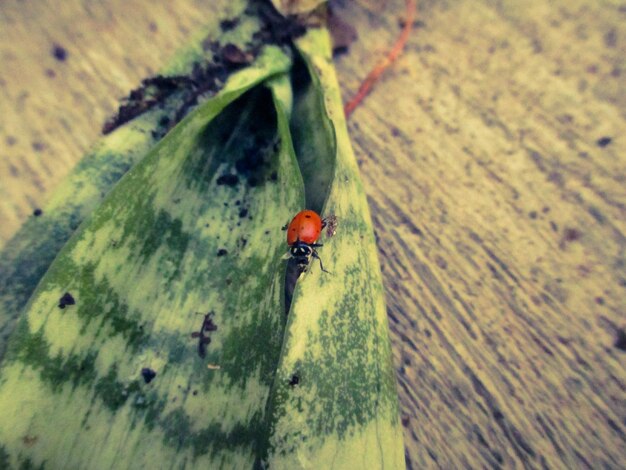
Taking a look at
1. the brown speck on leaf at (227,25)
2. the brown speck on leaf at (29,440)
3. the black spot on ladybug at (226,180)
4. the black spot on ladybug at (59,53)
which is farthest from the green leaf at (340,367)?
the black spot on ladybug at (59,53)

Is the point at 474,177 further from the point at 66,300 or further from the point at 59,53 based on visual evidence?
the point at 59,53

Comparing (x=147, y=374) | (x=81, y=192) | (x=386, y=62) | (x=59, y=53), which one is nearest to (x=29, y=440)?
(x=147, y=374)

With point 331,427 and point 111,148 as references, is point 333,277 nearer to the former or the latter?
point 331,427

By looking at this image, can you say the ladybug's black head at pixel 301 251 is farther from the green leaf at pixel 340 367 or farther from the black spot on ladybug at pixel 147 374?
the black spot on ladybug at pixel 147 374

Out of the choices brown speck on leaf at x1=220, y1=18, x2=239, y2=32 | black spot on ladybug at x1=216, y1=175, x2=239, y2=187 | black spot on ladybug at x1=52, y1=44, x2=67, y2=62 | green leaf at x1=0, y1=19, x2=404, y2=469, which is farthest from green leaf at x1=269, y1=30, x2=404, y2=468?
black spot on ladybug at x1=52, y1=44, x2=67, y2=62

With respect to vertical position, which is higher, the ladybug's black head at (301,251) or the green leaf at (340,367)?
the ladybug's black head at (301,251)

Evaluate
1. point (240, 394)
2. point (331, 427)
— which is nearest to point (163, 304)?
point (240, 394)
